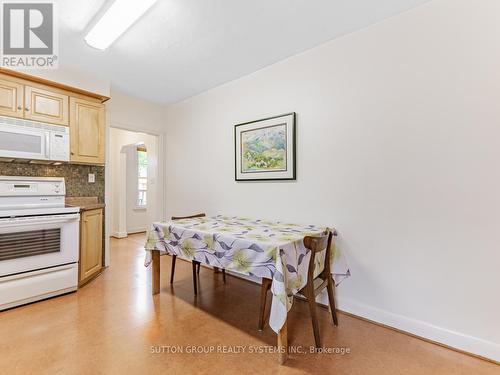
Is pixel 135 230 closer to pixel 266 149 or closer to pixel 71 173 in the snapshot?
pixel 71 173

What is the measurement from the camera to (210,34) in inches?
89.3

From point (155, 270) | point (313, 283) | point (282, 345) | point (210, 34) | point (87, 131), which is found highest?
point (210, 34)

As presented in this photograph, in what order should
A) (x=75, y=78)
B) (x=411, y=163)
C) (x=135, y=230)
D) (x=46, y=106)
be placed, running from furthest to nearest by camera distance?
(x=135, y=230) → (x=75, y=78) → (x=46, y=106) → (x=411, y=163)

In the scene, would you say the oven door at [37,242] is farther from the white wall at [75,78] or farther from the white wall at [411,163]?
the white wall at [411,163]

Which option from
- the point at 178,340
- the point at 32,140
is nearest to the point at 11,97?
the point at 32,140

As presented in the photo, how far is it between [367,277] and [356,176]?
0.89 meters

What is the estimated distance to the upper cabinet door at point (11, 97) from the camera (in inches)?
97.2

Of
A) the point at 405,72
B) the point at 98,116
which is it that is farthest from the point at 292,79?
the point at 98,116

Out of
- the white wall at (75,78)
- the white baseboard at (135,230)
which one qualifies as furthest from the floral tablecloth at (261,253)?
the white baseboard at (135,230)

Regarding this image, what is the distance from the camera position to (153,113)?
13.8ft

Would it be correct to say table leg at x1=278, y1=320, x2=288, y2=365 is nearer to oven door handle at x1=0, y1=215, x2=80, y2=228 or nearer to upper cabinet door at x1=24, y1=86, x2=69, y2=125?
oven door handle at x1=0, y1=215, x2=80, y2=228

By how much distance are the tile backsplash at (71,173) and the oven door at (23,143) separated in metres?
0.43

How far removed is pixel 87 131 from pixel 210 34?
2010 mm

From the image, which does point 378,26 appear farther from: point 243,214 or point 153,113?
point 153,113
